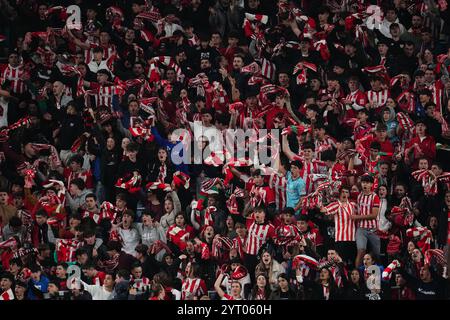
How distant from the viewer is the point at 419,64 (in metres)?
25.3

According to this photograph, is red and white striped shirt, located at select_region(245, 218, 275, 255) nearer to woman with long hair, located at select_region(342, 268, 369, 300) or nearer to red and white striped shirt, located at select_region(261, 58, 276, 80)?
woman with long hair, located at select_region(342, 268, 369, 300)

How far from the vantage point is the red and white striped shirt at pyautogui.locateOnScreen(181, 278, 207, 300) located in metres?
21.1

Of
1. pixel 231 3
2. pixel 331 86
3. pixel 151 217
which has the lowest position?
pixel 151 217

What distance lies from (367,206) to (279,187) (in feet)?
4.99

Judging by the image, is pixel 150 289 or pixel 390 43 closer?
pixel 150 289

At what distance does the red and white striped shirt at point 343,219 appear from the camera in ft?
71.6

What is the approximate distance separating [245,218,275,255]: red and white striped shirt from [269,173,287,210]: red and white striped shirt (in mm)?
875

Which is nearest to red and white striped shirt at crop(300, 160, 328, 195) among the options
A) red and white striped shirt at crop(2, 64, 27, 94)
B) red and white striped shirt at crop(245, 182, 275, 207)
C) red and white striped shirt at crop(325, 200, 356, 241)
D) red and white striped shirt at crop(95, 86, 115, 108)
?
red and white striped shirt at crop(245, 182, 275, 207)

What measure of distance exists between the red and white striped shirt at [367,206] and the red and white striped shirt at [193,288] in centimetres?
250

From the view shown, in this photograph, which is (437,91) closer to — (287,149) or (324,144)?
(324,144)

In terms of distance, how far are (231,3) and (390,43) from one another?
2975mm
